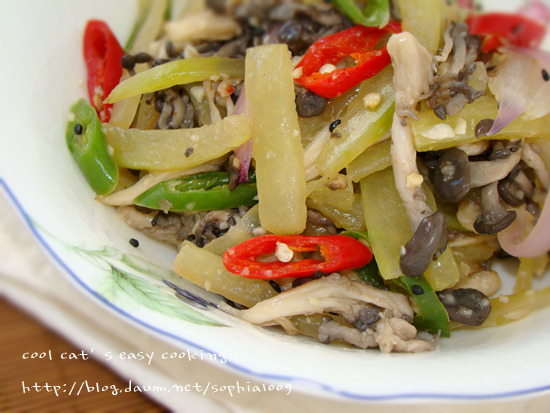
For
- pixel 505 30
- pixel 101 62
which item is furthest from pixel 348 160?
pixel 101 62

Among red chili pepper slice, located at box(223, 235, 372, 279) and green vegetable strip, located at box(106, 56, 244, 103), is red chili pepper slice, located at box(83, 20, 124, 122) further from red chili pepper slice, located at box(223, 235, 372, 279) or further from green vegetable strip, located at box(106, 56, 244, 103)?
red chili pepper slice, located at box(223, 235, 372, 279)

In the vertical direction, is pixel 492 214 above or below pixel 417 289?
above

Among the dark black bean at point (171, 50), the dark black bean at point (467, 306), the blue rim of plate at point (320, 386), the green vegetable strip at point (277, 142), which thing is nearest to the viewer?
the blue rim of plate at point (320, 386)

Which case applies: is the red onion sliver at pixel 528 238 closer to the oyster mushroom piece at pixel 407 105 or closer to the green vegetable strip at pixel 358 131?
the oyster mushroom piece at pixel 407 105

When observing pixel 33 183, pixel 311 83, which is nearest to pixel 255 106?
pixel 311 83

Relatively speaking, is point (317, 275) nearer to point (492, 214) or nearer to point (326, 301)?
point (326, 301)

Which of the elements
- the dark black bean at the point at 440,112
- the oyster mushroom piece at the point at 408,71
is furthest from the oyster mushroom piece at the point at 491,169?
the oyster mushroom piece at the point at 408,71

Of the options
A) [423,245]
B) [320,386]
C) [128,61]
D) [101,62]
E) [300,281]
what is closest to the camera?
[320,386]
